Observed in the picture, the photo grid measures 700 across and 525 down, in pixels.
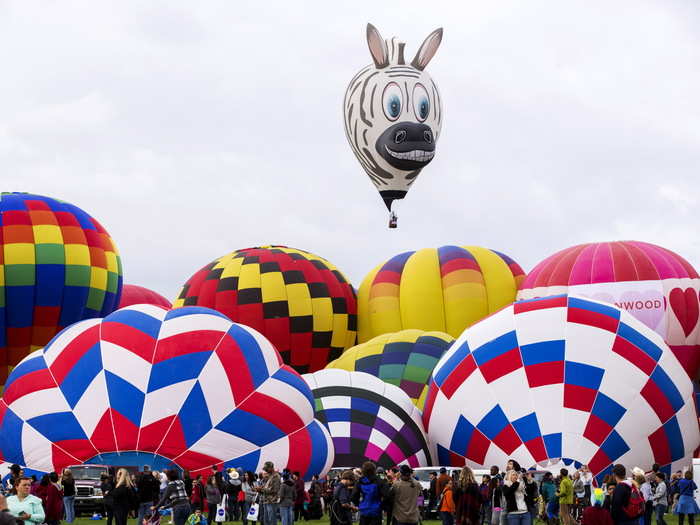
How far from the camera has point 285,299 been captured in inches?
953

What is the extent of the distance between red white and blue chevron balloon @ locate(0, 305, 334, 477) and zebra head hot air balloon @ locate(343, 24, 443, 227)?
8.05 meters

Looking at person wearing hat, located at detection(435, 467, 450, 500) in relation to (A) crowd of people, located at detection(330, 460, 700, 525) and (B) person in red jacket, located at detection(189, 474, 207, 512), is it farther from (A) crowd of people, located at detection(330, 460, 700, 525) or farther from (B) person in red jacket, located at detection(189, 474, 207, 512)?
(B) person in red jacket, located at detection(189, 474, 207, 512)

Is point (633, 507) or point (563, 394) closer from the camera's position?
point (633, 507)

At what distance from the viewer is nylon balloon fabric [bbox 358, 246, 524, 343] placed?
81.5 ft

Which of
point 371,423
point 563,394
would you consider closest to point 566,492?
point 563,394

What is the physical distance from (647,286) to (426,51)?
18.5 ft

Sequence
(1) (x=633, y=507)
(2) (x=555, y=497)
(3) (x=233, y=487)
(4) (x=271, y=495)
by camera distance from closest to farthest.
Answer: (1) (x=633, y=507) → (4) (x=271, y=495) → (2) (x=555, y=497) → (3) (x=233, y=487)

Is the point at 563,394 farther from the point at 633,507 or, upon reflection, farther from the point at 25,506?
the point at 25,506

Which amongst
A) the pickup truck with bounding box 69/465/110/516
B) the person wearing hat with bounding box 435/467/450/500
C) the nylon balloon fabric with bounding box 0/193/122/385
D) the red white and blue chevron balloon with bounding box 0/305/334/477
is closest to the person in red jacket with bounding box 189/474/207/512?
the red white and blue chevron balloon with bounding box 0/305/334/477

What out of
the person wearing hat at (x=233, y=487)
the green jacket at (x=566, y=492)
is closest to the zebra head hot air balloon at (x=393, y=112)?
the person wearing hat at (x=233, y=487)

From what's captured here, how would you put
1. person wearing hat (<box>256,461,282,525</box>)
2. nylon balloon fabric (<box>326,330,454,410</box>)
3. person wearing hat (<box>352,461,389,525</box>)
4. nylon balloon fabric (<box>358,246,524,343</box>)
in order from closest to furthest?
person wearing hat (<box>352,461,389,525</box>), person wearing hat (<box>256,461,282,525</box>), nylon balloon fabric (<box>326,330,454,410</box>), nylon balloon fabric (<box>358,246,524,343</box>)

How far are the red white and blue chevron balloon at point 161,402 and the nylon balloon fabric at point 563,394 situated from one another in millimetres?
1853

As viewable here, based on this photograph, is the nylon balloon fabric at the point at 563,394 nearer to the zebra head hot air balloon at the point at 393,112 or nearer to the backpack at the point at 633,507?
the backpack at the point at 633,507

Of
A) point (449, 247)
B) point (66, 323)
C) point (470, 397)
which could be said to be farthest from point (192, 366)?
point (449, 247)
